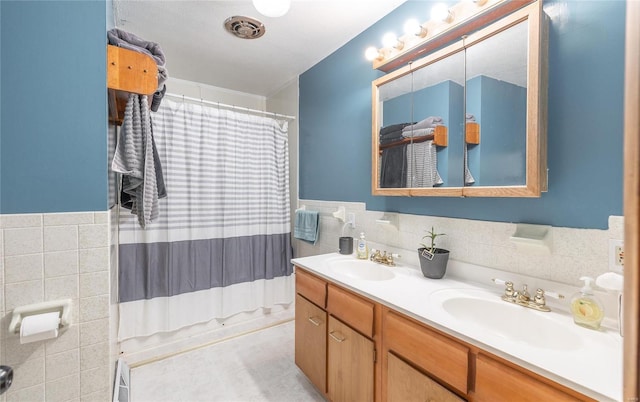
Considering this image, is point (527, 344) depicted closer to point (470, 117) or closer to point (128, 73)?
point (470, 117)

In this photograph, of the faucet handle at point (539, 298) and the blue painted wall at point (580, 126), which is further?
the faucet handle at point (539, 298)

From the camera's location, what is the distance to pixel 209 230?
233cm

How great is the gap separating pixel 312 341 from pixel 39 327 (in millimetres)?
1216

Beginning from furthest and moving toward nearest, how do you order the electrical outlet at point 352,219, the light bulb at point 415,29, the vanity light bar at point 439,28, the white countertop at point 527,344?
1. the electrical outlet at point 352,219
2. the light bulb at point 415,29
3. the vanity light bar at point 439,28
4. the white countertop at point 527,344

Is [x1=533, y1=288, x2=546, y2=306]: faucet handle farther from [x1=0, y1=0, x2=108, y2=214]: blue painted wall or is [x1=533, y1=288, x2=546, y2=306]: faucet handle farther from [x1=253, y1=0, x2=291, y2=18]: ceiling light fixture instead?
[x1=253, y1=0, x2=291, y2=18]: ceiling light fixture

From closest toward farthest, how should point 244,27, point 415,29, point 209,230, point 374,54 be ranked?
point 415,29, point 374,54, point 244,27, point 209,230

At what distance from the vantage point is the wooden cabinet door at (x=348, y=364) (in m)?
1.23

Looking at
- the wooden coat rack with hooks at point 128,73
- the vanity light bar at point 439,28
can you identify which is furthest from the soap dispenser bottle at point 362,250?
the wooden coat rack with hooks at point 128,73

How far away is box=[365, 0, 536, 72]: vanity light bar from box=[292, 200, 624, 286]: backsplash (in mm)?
933

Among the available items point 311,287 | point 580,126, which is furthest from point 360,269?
point 580,126

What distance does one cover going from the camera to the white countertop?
65 centimetres

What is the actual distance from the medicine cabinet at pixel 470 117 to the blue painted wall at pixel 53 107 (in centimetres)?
143

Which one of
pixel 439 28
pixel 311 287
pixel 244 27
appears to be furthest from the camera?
pixel 244 27

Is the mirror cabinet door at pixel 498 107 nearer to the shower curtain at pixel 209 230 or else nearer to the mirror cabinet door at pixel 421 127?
the mirror cabinet door at pixel 421 127
